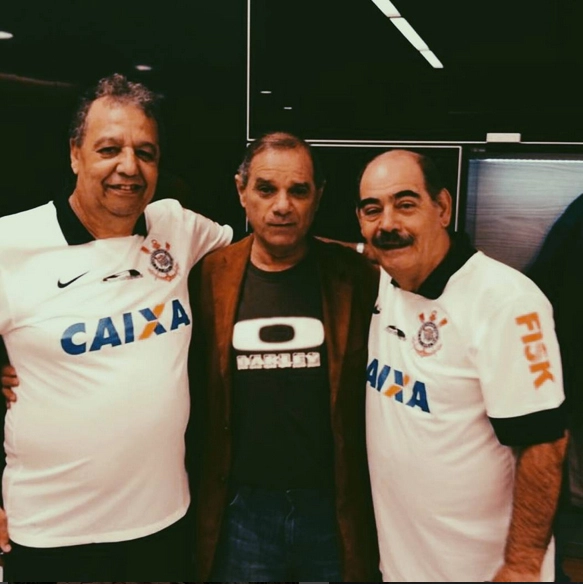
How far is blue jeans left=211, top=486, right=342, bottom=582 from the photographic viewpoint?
1778 millimetres

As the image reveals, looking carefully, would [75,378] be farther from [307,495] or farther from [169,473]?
[307,495]

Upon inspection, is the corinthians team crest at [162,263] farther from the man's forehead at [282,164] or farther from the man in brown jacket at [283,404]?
the man's forehead at [282,164]

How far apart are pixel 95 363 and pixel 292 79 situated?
1225 mm

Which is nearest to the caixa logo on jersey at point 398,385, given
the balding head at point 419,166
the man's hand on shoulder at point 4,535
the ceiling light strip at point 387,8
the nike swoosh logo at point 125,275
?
the balding head at point 419,166

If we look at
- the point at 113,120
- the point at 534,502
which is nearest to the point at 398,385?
the point at 534,502

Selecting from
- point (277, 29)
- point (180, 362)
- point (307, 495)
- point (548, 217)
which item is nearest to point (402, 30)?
point (277, 29)

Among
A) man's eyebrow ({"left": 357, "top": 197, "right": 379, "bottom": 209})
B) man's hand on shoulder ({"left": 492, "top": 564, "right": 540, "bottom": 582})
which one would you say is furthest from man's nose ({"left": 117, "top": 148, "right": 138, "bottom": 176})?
man's hand on shoulder ({"left": 492, "top": 564, "right": 540, "bottom": 582})

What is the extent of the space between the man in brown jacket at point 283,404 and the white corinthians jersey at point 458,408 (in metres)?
0.11

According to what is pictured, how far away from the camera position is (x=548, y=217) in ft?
7.13

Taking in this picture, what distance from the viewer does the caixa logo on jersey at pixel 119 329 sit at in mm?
1671

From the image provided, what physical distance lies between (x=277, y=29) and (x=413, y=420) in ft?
4.78

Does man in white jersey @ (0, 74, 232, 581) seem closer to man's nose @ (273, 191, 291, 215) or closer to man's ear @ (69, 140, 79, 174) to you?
man's ear @ (69, 140, 79, 174)

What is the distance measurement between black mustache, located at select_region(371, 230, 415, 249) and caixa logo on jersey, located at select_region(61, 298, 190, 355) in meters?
0.60

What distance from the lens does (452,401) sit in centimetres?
157
